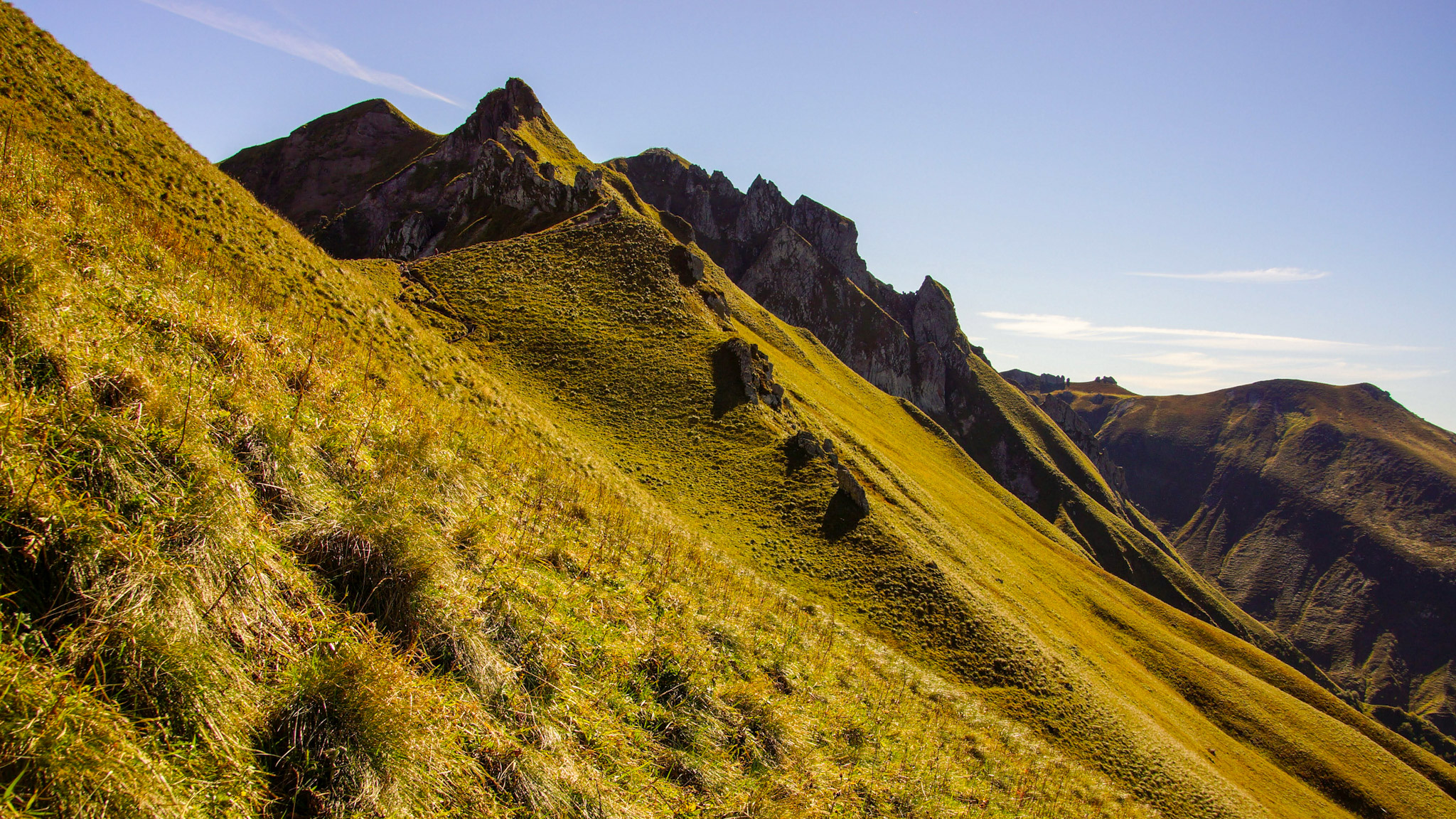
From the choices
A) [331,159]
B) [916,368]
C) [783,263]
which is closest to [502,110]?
[331,159]

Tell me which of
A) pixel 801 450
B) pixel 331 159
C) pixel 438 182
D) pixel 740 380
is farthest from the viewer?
pixel 331 159

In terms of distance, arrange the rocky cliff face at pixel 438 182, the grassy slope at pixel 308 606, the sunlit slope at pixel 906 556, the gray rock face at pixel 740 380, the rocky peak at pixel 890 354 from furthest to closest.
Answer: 1. the rocky peak at pixel 890 354
2. the rocky cliff face at pixel 438 182
3. the gray rock face at pixel 740 380
4. the sunlit slope at pixel 906 556
5. the grassy slope at pixel 308 606

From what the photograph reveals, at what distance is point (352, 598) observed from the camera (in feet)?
19.8

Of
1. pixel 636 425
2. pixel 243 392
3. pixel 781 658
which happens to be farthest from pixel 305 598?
pixel 636 425

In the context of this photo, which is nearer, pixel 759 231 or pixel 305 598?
pixel 305 598

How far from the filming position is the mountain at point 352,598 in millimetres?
3965

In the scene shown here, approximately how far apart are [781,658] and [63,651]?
1176 cm

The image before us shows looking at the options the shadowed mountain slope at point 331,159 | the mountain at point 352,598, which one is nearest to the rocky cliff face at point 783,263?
the shadowed mountain slope at point 331,159

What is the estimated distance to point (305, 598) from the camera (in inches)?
219

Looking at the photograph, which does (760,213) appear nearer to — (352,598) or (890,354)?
(890,354)

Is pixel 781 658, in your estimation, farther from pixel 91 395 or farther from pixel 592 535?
pixel 91 395

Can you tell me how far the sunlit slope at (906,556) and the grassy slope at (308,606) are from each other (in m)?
17.5

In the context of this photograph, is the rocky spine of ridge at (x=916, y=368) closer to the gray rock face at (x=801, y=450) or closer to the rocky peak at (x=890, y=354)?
the rocky peak at (x=890, y=354)

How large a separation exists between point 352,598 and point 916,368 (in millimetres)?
193238
